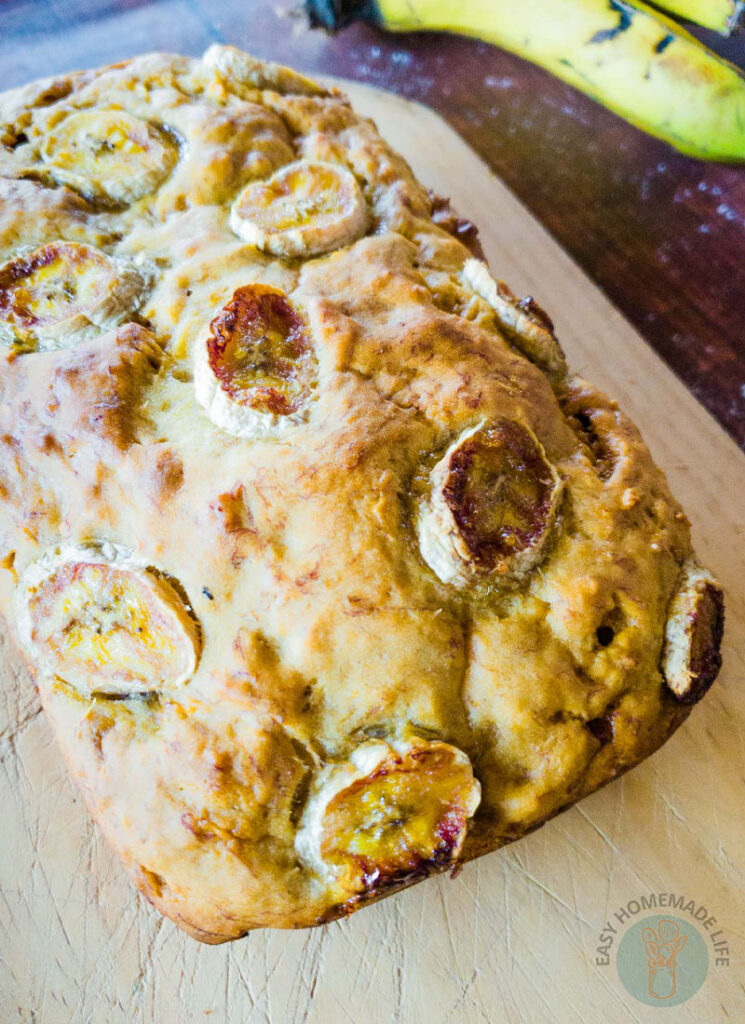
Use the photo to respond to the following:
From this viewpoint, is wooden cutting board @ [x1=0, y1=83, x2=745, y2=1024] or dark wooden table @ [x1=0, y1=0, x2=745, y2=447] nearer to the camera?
wooden cutting board @ [x1=0, y1=83, x2=745, y2=1024]

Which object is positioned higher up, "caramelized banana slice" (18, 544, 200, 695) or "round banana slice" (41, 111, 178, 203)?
"round banana slice" (41, 111, 178, 203)

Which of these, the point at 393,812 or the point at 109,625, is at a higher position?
the point at 393,812

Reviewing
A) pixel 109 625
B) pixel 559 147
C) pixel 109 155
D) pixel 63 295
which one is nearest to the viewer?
pixel 109 625

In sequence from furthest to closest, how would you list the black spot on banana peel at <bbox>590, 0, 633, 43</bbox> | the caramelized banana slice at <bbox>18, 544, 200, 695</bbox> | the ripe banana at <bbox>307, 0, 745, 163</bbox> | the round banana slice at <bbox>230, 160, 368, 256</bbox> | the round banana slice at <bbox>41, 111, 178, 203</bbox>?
the black spot on banana peel at <bbox>590, 0, 633, 43</bbox>, the ripe banana at <bbox>307, 0, 745, 163</bbox>, the round banana slice at <bbox>41, 111, 178, 203</bbox>, the round banana slice at <bbox>230, 160, 368, 256</bbox>, the caramelized banana slice at <bbox>18, 544, 200, 695</bbox>

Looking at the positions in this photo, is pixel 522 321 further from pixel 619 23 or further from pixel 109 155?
pixel 619 23

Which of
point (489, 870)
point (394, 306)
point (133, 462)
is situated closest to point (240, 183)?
point (394, 306)

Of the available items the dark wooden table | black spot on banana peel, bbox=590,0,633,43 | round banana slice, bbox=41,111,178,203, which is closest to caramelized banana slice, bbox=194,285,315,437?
round banana slice, bbox=41,111,178,203

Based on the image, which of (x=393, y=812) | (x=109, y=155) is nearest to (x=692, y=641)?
(x=393, y=812)

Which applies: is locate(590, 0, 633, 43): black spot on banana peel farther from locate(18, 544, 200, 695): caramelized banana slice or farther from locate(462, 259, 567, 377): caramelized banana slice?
locate(18, 544, 200, 695): caramelized banana slice

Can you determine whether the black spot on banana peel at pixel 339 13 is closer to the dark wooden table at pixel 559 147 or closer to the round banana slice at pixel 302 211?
the dark wooden table at pixel 559 147
